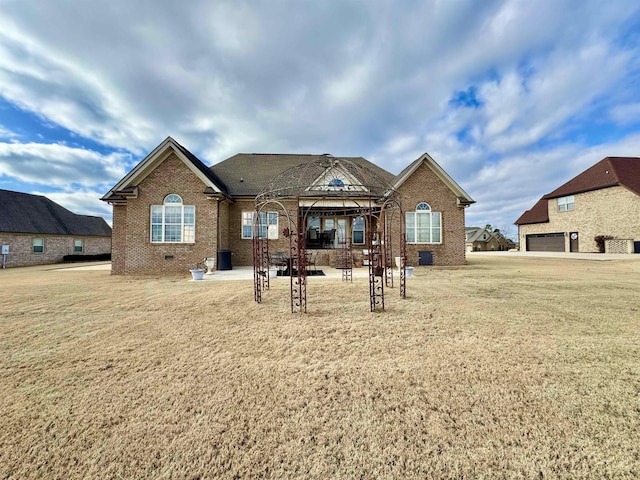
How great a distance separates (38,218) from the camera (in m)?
27.2

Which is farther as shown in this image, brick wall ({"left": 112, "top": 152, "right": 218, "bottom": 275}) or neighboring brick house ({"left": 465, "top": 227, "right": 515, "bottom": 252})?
neighboring brick house ({"left": 465, "top": 227, "right": 515, "bottom": 252})

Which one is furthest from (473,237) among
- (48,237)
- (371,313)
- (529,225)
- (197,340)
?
(48,237)

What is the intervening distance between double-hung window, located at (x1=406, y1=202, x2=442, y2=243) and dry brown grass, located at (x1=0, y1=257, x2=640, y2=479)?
1141 centimetres

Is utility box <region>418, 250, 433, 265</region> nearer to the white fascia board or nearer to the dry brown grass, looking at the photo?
the dry brown grass

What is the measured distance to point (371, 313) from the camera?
6477 mm

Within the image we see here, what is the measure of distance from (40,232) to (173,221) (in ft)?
71.8

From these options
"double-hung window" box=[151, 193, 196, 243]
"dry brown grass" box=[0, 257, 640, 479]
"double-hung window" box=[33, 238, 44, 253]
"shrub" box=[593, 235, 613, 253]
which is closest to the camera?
"dry brown grass" box=[0, 257, 640, 479]

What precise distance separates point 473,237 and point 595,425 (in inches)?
Result: 2228

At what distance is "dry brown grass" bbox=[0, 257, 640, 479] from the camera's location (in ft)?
7.57

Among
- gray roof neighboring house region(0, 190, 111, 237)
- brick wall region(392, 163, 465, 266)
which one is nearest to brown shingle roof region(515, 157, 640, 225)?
brick wall region(392, 163, 465, 266)

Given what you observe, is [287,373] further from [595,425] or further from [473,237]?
[473,237]

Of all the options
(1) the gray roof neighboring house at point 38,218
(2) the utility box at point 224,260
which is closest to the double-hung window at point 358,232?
(2) the utility box at point 224,260

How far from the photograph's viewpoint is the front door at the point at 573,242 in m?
32.7

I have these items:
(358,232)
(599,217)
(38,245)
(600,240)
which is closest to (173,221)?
(358,232)
